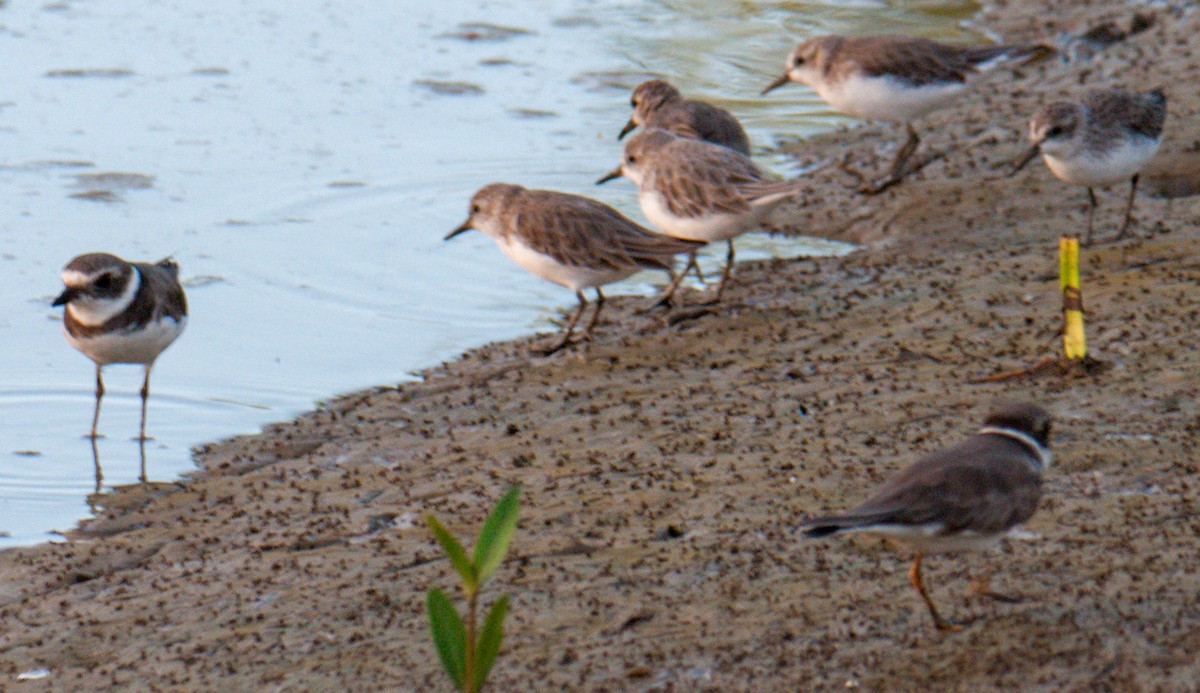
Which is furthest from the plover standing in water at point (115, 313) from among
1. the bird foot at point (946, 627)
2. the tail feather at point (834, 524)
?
the bird foot at point (946, 627)

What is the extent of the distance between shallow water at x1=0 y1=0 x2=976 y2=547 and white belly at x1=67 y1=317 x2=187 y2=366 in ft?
1.15

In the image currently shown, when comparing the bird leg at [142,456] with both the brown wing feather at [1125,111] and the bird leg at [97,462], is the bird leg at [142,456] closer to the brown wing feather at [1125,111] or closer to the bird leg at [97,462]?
the bird leg at [97,462]

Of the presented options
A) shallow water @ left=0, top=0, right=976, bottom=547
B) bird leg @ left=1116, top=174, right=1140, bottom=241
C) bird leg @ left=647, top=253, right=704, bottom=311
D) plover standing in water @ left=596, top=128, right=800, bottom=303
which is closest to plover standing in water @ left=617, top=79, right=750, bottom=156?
shallow water @ left=0, top=0, right=976, bottom=547

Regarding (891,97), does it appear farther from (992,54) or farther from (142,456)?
(142,456)

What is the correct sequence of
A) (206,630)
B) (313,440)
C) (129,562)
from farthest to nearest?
(313,440) → (129,562) → (206,630)

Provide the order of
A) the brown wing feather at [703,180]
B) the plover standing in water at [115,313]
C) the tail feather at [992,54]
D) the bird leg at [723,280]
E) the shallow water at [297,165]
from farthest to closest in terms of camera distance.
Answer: the tail feather at [992,54] < the bird leg at [723,280] < the brown wing feather at [703,180] < the shallow water at [297,165] < the plover standing in water at [115,313]

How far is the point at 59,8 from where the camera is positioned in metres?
13.8

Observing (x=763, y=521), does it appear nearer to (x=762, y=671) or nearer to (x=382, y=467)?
(x=762, y=671)

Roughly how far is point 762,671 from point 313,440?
10.8ft

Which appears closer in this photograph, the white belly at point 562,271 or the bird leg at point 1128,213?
the white belly at point 562,271

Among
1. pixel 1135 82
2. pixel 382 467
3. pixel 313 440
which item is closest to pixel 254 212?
pixel 313 440

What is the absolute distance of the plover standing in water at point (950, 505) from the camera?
4.03 meters

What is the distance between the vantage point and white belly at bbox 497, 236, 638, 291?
25.3 ft

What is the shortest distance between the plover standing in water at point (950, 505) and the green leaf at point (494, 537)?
0.78 m
